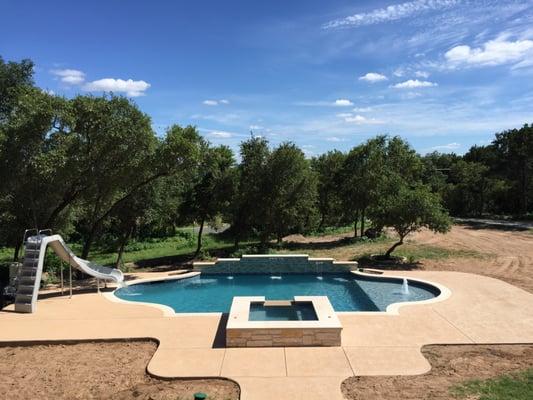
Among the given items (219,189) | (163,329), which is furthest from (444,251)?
(163,329)

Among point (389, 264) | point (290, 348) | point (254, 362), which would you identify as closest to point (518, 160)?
point (389, 264)

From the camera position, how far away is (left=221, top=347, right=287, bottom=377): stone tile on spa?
27.2ft

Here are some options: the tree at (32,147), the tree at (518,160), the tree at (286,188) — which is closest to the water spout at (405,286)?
the tree at (286,188)

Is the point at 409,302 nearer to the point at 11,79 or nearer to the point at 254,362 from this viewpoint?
the point at 254,362

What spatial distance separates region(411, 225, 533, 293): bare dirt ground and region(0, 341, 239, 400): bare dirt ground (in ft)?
42.7

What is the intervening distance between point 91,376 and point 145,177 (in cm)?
1123

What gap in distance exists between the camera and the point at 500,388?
7445 millimetres

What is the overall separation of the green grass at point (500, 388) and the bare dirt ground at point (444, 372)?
19 centimetres

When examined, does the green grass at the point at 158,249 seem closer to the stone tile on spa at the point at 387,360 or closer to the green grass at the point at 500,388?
the stone tile on spa at the point at 387,360

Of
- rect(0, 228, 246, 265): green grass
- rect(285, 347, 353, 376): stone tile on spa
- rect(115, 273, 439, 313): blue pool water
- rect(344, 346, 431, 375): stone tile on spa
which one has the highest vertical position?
rect(344, 346, 431, 375): stone tile on spa

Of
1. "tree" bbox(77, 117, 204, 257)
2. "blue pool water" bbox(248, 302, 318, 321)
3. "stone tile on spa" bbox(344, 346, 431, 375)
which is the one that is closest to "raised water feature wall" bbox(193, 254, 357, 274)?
"tree" bbox(77, 117, 204, 257)

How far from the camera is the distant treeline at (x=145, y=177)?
14.8m

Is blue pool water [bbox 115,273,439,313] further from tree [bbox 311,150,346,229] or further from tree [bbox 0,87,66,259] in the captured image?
tree [bbox 311,150,346,229]

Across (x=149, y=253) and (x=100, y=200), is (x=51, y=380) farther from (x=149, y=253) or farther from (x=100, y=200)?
(x=149, y=253)
